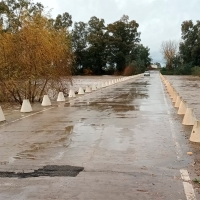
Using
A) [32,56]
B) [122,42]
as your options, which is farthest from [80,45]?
[32,56]

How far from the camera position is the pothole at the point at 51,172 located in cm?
645

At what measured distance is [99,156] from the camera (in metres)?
7.79

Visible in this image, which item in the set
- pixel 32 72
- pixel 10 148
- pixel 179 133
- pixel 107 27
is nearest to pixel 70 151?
pixel 10 148

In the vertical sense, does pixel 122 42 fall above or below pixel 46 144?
above

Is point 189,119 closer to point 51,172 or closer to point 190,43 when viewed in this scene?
point 51,172

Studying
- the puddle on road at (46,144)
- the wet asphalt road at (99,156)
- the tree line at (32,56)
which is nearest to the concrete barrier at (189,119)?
the wet asphalt road at (99,156)

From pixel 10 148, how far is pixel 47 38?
14615 millimetres

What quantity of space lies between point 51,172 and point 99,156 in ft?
4.92

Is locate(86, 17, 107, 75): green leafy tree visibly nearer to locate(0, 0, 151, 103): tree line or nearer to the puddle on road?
locate(0, 0, 151, 103): tree line

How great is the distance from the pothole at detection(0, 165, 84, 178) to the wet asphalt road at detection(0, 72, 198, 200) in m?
0.18

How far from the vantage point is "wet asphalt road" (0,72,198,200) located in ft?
18.3

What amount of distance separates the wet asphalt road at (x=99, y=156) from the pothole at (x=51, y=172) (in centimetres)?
18

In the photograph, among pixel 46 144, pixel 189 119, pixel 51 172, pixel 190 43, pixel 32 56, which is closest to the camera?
pixel 51 172

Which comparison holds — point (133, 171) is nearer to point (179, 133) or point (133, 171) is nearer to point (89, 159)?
point (89, 159)
